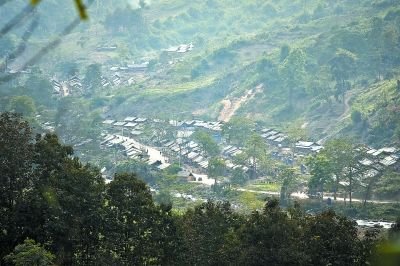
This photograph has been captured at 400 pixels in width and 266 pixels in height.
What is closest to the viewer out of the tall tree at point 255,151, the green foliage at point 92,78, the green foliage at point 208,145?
the tall tree at point 255,151

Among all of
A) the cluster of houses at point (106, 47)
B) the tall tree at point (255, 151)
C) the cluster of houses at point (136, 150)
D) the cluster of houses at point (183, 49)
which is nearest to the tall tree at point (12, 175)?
the tall tree at point (255, 151)

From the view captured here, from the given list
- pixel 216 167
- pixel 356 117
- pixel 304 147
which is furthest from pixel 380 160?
pixel 216 167

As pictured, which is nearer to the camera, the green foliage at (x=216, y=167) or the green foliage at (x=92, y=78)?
the green foliage at (x=216, y=167)

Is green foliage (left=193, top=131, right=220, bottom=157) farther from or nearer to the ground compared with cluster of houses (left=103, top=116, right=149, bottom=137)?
nearer to the ground

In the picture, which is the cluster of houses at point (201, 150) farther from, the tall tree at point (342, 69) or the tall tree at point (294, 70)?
the tall tree at point (342, 69)

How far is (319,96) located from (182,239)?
44.5m

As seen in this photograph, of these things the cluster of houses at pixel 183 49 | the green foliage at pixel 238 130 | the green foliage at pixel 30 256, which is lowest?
the green foliage at pixel 30 256

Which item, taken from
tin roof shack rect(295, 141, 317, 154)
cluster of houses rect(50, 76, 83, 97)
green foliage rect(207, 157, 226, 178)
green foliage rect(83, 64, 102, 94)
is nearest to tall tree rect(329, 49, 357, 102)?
tin roof shack rect(295, 141, 317, 154)

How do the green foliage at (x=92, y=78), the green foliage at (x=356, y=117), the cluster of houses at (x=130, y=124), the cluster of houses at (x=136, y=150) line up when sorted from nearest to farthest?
the cluster of houses at (x=136, y=150)
the green foliage at (x=356, y=117)
the cluster of houses at (x=130, y=124)
the green foliage at (x=92, y=78)

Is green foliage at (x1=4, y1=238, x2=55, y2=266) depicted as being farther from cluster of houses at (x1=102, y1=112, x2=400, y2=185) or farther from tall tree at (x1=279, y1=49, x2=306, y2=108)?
tall tree at (x1=279, y1=49, x2=306, y2=108)

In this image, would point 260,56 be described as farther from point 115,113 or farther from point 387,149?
point 387,149

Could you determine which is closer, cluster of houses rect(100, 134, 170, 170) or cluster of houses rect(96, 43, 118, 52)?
cluster of houses rect(100, 134, 170, 170)

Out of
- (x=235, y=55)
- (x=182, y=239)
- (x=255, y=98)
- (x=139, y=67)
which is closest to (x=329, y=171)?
(x=182, y=239)

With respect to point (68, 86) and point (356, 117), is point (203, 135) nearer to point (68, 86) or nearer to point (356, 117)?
point (356, 117)
